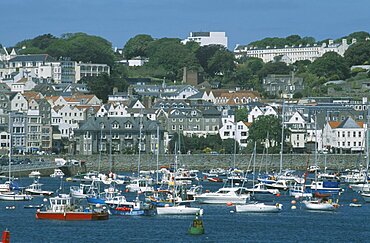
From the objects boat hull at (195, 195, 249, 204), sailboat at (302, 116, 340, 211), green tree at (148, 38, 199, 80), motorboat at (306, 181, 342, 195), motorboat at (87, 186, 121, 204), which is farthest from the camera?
green tree at (148, 38, 199, 80)

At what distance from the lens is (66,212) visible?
5131cm

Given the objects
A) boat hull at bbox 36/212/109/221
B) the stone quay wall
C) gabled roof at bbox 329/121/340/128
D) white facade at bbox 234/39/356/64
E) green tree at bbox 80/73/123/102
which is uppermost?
white facade at bbox 234/39/356/64

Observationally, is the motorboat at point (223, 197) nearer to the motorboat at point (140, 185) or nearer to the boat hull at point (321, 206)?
the boat hull at point (321, 206)

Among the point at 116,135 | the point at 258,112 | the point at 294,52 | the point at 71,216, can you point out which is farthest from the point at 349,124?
the point at 294,52

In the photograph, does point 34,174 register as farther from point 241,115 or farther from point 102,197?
point 241,115

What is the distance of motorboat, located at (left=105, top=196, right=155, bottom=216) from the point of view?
54375 millimetres

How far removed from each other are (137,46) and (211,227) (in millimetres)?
115329

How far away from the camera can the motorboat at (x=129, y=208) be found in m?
54.4

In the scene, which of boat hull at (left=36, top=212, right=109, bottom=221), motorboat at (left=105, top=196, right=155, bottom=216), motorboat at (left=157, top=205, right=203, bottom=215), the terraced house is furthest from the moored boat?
the terraced house

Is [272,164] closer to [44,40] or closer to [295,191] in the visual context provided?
[295,191]

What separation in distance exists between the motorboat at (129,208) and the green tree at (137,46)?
347ft

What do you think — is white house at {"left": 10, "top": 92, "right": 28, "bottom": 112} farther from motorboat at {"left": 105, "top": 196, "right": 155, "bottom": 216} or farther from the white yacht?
motorboat at {"left": 105, "top": 196, "right": 155, "bottom": 216}

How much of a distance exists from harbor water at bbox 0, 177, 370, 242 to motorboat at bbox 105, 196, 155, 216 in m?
0.47

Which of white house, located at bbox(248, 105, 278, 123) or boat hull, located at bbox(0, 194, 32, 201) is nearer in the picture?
boat hull, located at bbox(0, 194, 32, 201)
